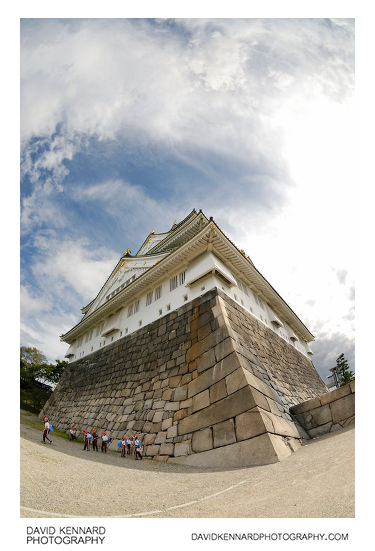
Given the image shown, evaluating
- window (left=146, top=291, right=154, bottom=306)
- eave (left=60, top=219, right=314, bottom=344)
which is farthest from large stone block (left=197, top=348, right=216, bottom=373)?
window (left=146, top=291, right=154, bottom=306)

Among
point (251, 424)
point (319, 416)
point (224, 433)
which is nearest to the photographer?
point (251, 424)

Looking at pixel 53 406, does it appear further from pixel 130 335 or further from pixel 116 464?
pixel 116 464

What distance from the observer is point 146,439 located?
279 inches

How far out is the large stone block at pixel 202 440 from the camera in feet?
18.6

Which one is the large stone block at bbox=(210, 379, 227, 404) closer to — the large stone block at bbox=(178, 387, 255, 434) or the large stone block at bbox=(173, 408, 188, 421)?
the large stone block at bbox=(178, 387, 255, 434)

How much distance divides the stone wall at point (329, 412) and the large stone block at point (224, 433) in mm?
2761

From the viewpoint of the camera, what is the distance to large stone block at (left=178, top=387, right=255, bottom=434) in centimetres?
562

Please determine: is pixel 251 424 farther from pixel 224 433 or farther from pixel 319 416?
pixel 319 416

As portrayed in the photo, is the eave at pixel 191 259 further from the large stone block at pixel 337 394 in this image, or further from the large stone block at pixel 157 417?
the large stone block at pixel 337 394

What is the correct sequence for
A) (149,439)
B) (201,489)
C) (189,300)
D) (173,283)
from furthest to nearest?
(173,283)
(189,300)
(149,439)
(201,489)

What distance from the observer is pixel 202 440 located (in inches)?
229

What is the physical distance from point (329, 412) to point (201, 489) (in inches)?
176
